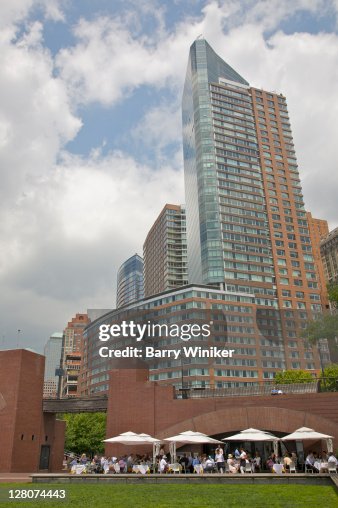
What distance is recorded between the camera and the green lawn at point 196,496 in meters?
15.0

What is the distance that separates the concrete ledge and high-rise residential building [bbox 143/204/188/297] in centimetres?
13845

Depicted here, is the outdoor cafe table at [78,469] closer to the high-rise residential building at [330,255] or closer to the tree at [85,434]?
the tree at [85,434]

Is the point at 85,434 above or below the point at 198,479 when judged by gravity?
above

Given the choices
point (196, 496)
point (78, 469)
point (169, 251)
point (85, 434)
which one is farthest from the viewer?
point (169, 251)

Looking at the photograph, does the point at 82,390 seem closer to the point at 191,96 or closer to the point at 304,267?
the point at 304,267

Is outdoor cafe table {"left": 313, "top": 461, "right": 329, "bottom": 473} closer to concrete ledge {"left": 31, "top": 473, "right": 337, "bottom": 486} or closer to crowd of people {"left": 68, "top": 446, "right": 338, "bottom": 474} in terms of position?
crowd of people {"left": 68, "top": 446, "right": 338, "bottom": 474}

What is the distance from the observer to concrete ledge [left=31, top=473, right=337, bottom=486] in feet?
66.0

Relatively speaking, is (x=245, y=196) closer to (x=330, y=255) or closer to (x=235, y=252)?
(x=235, y=252)

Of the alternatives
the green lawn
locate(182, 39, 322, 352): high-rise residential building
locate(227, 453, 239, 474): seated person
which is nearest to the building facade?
locate(182, 39, 322, 352): high-rise residential building

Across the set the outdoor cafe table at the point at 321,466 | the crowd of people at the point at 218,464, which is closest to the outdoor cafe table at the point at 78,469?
the crowd of people at the point at 218,464

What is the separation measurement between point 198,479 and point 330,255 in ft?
513

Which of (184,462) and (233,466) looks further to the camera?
(184,462)

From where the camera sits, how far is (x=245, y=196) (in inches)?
4936

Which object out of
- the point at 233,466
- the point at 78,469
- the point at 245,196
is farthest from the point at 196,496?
the point at 245,196
